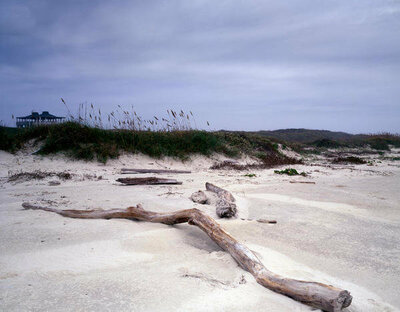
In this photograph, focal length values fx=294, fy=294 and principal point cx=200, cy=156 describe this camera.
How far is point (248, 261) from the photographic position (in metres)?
2.29

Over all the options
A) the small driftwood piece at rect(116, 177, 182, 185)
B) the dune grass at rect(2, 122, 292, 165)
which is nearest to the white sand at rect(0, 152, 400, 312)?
the small driftwood piece at rect(116, 177, 182, 185)

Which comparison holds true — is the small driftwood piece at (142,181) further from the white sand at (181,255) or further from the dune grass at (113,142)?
the dune grass at (113,142)

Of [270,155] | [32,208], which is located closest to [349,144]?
[270,155]

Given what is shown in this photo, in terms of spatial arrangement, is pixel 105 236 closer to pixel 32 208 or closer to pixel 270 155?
pixel 32 208

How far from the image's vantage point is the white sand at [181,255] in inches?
73.6

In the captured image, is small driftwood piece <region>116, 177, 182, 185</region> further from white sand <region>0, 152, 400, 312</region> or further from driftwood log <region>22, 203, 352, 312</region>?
driftwood log <region>22, 203, 352, 312</region>

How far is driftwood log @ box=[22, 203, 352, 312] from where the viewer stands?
1746mm

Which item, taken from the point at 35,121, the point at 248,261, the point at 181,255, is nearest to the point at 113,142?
the point at 35,121

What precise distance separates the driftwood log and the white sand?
72 millimetres

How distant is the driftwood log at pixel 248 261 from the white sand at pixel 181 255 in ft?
0.24

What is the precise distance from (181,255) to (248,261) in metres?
0.64

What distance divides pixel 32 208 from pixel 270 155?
11.8 m

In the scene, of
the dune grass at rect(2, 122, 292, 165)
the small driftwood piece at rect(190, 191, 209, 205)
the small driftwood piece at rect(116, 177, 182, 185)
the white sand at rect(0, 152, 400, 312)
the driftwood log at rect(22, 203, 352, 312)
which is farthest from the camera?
the dune grass at rect(2, 122, 292, 165)

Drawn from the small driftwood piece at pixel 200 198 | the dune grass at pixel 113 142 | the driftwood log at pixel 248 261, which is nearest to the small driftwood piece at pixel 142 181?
the small driftwood piece at pixel 200 198
